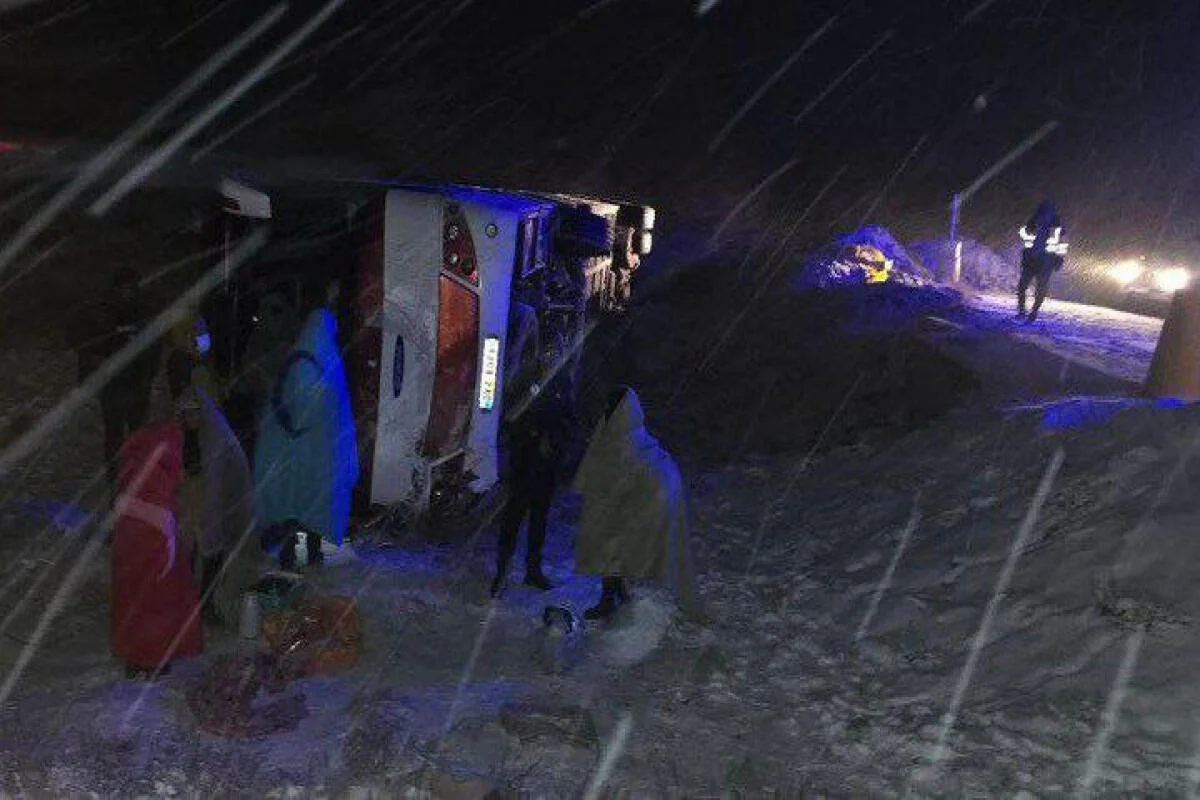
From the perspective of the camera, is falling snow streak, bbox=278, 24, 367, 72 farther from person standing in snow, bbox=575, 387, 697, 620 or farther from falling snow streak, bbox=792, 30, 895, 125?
person standing in snow, bbox=575, 387, 697, 620

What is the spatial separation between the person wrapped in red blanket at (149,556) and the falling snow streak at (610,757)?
2.45 meters

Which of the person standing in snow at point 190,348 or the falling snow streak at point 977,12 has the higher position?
the falling snow streak at point 977,12

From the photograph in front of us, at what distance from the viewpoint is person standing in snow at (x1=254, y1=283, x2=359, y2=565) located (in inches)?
250

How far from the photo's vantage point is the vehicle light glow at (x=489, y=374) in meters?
7.29

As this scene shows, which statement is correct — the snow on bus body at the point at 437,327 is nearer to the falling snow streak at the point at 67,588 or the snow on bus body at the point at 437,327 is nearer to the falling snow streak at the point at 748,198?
the falling snow streak at the point at 67,588

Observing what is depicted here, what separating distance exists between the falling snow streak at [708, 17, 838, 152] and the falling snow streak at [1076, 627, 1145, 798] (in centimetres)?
2611

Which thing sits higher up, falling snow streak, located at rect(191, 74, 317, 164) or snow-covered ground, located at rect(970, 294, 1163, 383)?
falling snow streak, located at rect(191, 74, 317, 164)

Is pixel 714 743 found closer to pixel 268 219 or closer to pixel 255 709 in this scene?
pixel 255 709

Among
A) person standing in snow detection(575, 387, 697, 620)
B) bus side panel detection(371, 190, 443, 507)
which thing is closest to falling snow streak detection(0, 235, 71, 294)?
bus side panel detection(371, 190, 443, 507)

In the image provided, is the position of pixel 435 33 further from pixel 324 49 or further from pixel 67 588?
pixel 67 588

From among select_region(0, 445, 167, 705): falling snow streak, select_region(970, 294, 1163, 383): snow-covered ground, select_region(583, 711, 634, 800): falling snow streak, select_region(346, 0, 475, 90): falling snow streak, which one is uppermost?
select_region(346, 0, 475, 90): falling snow streak

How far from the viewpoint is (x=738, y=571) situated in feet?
24.7

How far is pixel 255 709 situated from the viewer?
473cm

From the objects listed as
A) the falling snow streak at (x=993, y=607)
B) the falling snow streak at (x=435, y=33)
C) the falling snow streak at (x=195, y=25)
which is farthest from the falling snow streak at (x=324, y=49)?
the falling snow streak at (x=993, y=607)
